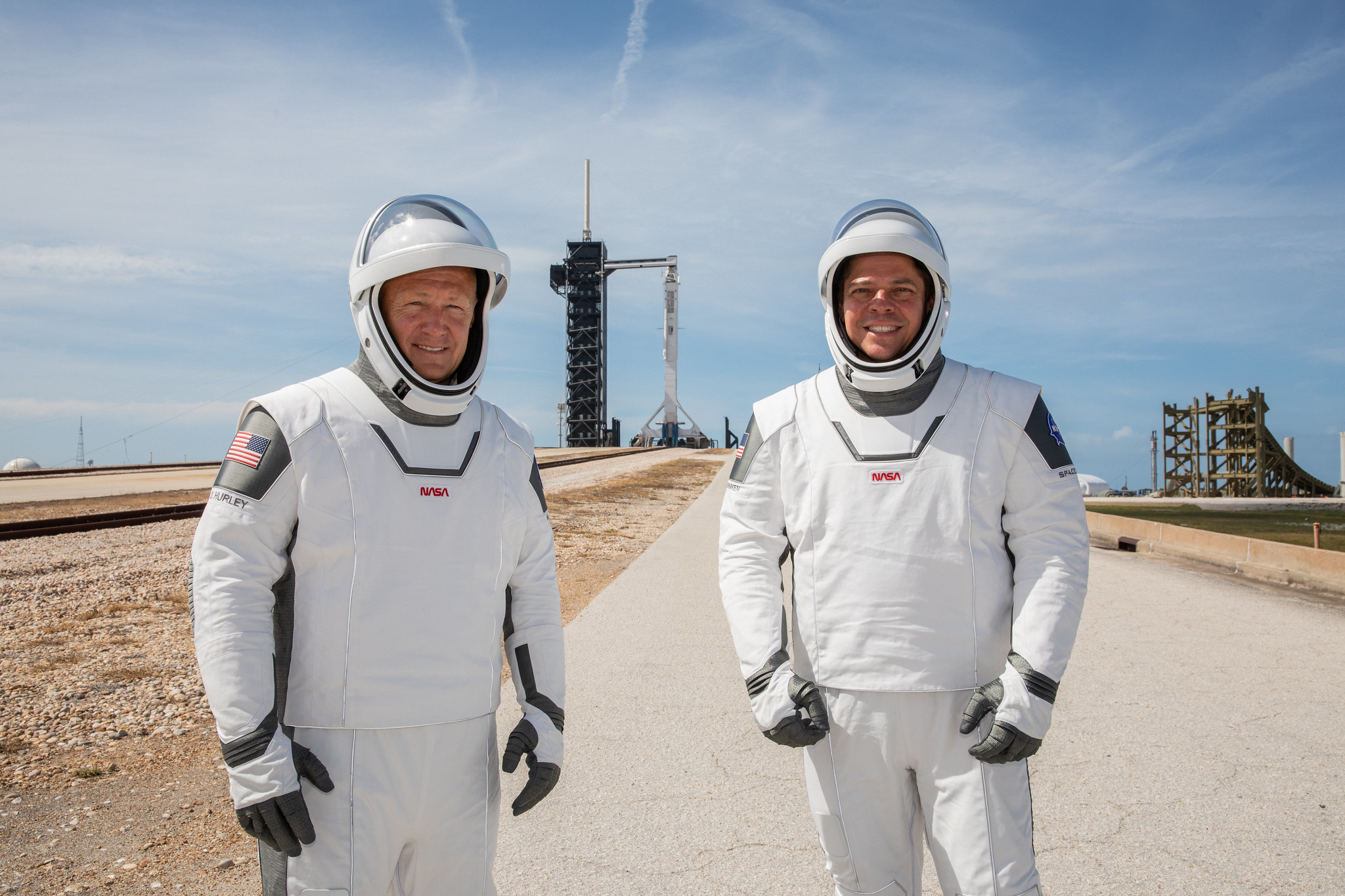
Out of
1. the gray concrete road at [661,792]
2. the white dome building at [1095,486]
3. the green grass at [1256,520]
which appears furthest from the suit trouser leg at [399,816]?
the white dome building at [1095,486]

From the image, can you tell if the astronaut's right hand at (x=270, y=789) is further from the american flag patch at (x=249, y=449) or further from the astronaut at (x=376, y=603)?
the american flag patch at (x=249, y=449)

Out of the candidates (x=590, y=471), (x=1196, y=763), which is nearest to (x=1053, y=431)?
(x=1196, y=763)

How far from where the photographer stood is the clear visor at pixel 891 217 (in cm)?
245

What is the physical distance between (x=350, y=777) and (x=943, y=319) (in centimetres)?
210

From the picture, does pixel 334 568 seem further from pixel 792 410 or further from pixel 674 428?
pixel 674 428

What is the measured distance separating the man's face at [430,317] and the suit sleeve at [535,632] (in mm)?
427

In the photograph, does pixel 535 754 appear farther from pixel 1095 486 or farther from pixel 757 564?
pixel 1095 486

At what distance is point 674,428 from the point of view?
81.7 metres

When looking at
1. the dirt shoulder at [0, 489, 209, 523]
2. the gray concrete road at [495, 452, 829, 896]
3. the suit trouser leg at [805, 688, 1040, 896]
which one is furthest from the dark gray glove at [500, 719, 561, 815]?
the dirt shoulder at [0, 489, 209, 523]

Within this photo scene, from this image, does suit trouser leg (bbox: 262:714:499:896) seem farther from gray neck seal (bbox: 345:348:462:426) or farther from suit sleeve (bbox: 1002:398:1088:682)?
suit sleeve (bbox: 1002:398:1088:682)

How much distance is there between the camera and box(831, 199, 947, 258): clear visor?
245 cm

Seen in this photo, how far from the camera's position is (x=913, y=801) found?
2.26 m

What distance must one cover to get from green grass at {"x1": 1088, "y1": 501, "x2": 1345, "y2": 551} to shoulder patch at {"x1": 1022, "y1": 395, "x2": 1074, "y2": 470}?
13.2 metres

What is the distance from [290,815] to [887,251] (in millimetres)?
2232
